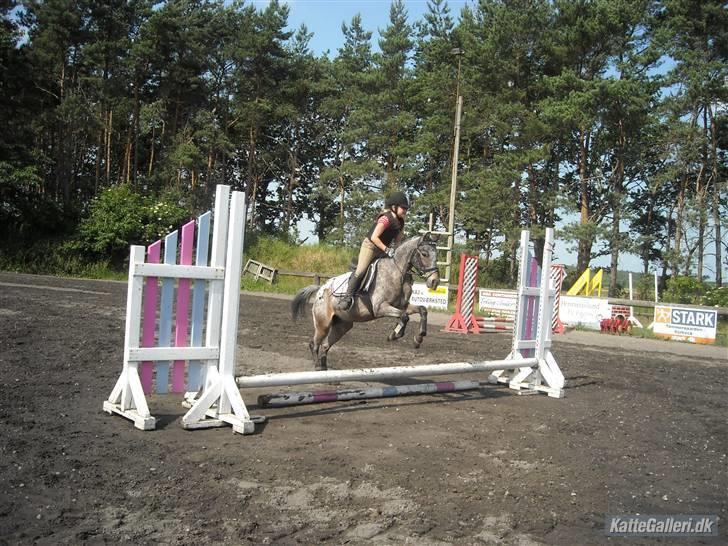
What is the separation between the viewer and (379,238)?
24.3 feet

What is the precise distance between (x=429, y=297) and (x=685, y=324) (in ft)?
27.1

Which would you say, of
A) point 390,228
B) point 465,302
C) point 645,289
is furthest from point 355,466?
point 645,289

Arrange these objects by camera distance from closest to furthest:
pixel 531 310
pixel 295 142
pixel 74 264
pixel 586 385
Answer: pixel 531 310, pixel 586 385, pixel 74 264, pixel 295 142

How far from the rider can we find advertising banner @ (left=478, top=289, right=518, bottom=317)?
13610 millimetres

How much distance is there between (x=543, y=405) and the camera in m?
7.48

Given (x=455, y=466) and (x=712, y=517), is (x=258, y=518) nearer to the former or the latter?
(x=455, y=466)

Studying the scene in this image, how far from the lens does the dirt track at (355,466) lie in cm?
347

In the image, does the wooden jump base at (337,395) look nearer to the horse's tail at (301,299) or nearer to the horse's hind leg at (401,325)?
the horse's hind leg at (401,325)

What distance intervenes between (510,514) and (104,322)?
34.8 ft

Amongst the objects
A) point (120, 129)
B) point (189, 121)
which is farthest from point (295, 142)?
point (120, 129)

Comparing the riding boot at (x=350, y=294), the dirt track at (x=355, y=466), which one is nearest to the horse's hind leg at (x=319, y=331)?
the riding boot at (x=350, y=294)

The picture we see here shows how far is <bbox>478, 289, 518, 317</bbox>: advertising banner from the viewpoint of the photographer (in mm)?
20578

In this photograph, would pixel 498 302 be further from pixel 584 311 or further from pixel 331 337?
pixel 331 337

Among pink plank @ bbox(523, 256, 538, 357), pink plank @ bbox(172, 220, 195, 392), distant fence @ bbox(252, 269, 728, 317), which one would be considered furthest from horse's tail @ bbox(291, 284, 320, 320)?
distant fence @ bbox(252, 269, 728, 317)
